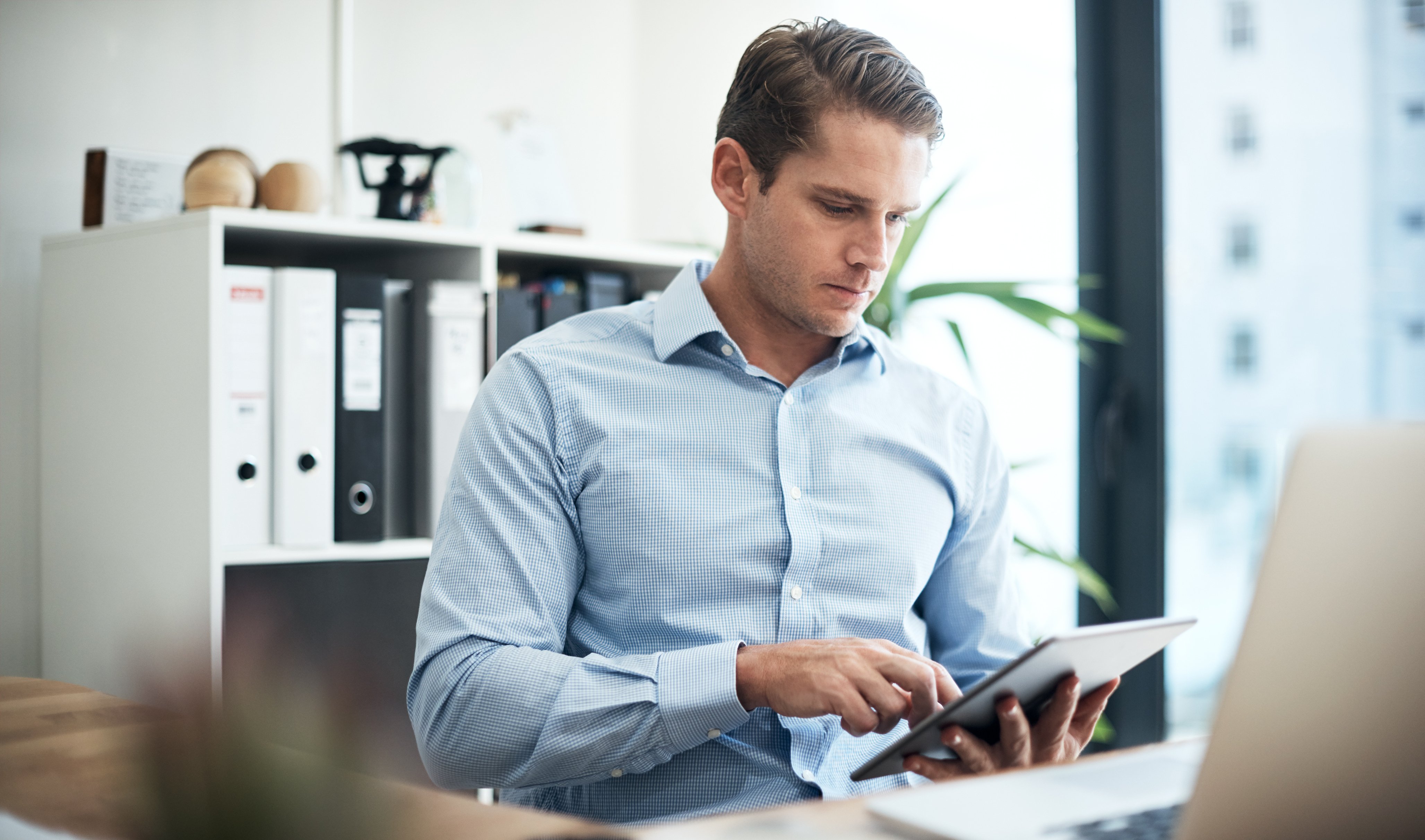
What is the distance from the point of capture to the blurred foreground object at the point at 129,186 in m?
1.65

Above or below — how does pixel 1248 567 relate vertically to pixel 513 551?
below

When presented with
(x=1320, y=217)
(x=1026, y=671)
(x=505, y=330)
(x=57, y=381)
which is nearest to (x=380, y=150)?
(x=505, y=330)

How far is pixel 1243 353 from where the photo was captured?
2.22 meters

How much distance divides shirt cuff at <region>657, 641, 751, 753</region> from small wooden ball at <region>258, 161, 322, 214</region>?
994mm

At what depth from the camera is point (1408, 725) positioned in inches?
20.6

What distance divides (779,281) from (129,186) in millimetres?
1047

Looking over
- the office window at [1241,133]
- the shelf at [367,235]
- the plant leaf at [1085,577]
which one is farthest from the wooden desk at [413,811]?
the office window at [1241,133]

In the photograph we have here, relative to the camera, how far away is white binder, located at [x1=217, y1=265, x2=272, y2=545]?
1519 millimetres

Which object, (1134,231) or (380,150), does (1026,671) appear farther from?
(1134,231)

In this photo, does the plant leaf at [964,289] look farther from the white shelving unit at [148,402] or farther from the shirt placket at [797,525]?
the shirt placket at [797,525]

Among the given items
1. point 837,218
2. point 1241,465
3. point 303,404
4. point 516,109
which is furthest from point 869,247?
point 1241,465

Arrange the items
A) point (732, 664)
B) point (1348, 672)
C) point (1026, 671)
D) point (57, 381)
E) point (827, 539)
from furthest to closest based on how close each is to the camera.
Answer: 1. point (57, 381)
2. point (827, 539)
3. point (732, 664)
4. point (1026, 671)
5. point (1348, 672)

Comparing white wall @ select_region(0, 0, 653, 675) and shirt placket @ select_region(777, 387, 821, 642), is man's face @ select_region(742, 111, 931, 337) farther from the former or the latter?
white wall @ select_region(0, 0, 653, 675)

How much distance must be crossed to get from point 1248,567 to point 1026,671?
167 centimetres
